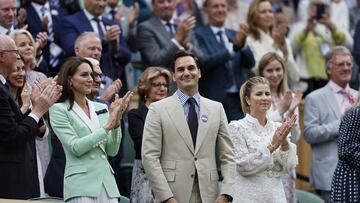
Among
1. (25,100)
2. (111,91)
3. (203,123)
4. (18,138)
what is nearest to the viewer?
(18,138)

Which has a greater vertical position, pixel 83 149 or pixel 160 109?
pixel 160 109

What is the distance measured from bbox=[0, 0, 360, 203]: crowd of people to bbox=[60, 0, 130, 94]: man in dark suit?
0.05ft

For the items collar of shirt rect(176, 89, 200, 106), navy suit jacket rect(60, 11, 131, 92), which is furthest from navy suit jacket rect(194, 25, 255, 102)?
collar of shirt rect(176, 89, 200, 106)

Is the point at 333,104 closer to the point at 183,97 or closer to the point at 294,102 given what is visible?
the point at 294,102

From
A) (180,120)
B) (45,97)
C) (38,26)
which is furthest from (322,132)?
(45,97)

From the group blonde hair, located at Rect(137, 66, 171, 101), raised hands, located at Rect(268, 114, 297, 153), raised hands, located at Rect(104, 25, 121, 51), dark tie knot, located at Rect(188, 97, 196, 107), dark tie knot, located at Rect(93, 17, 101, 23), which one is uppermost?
dark tie knot, located at Rect(93, 17, 101, 23)

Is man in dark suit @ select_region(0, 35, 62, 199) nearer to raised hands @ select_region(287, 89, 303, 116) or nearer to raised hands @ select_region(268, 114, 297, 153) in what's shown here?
raised hands @ select_region(268, 114, 297, 153)

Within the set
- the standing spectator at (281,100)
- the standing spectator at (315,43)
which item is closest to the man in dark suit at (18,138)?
the standing spectator at (281,100)

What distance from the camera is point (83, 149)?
9055 millimetres

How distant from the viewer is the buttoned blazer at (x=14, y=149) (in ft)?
28.9

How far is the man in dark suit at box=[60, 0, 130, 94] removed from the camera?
1203cm

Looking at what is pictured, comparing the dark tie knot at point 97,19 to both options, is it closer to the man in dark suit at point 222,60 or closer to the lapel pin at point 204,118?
the man in dark suit at point 222,60

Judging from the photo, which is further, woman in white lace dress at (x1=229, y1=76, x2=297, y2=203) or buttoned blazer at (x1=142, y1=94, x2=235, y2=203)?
woman in white lace dress at (x1=229, y1=76, x2=297, y2=203)

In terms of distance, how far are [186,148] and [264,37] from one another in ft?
14.7
